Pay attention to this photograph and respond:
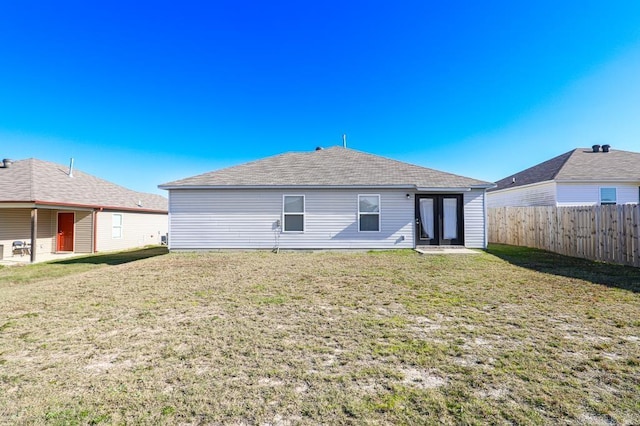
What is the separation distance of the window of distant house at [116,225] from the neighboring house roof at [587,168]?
80.8ft

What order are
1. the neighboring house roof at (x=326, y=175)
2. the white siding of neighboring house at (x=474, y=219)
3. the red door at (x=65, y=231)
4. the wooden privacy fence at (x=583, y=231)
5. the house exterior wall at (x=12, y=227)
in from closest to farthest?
the wooden privacy fence at (x=583, y=231) < the neighboring house roof at (x=326, y=175) < the white siding of neighboring house at (x=474, y=219) < the house exterior wall at (x=12, y=227) < the red door at (x=65, y=231)

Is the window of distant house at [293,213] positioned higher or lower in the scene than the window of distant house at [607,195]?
lower

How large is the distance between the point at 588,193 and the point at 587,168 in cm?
174

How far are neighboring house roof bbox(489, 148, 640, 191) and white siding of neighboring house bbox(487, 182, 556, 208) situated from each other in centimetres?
37

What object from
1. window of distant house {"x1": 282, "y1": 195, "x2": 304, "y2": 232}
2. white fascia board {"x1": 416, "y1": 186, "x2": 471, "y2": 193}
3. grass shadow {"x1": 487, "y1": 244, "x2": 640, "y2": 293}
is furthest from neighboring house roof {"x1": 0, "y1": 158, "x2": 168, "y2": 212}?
grass shadow {"x1": 487, "y1": 244, "x2": 640, "y2": 293}

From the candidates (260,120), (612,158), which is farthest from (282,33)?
(612,158)

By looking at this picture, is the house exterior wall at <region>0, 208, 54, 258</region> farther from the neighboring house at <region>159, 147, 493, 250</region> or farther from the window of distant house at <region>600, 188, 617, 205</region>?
the window of distant house at <region>600, 188, 617, 205</region>

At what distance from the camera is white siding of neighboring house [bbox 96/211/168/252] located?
15.3m

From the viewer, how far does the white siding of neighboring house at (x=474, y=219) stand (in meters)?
11.6

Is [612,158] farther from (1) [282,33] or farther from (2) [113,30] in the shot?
(2) [113,30]

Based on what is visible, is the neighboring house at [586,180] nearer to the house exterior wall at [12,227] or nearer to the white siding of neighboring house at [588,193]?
the white siding of neighboring house at [588,193]

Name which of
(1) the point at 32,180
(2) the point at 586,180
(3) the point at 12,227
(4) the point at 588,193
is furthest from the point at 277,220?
(4) the point at 588,193

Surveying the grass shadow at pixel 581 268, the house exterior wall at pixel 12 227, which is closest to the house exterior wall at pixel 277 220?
the grass shadow at pixel 581 268

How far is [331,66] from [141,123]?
13.2 meters
